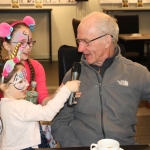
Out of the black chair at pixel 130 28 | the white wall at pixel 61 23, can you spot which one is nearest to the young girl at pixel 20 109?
the black chair at pixel 130 28

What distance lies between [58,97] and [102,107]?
379 millimetres

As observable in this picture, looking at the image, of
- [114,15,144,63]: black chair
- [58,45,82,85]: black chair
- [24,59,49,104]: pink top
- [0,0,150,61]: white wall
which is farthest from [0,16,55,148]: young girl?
[0,0,150,61]: white wall

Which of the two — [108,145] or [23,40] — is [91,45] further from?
[108,145]

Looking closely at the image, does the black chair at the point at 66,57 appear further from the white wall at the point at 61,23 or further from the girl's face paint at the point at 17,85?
the white wall at the point at 61,23

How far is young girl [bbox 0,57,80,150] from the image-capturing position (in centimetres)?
176

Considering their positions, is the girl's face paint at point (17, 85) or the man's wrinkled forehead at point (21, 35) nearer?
the girl's face paint at point (17, 85)

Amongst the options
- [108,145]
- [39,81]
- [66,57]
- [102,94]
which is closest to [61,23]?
[66,57]

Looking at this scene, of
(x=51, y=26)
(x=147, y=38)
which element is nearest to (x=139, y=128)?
(x=147, y=38)

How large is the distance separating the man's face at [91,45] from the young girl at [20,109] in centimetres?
38

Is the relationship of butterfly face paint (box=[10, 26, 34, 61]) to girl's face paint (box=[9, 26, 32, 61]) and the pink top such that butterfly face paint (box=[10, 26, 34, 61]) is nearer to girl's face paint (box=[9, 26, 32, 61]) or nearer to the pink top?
girl's face paint (box=[9, 26, 32, 61])

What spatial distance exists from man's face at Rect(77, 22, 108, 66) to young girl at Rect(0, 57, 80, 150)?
1.24ft

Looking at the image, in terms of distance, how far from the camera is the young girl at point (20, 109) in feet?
5.77

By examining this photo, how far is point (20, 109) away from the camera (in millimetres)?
1764

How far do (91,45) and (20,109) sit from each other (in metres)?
0.66
